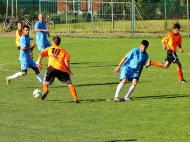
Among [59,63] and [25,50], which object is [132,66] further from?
[25,50]

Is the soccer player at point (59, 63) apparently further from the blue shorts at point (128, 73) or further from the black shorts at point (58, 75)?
the blue shorts at point (128, 73)

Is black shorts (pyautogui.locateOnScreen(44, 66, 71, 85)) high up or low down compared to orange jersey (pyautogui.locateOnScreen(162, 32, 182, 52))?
down

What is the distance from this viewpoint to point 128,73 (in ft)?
58.5

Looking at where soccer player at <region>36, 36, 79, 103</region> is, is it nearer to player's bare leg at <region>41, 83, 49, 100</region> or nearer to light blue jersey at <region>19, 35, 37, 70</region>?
player's bare leg at <region>41, 83, 49, 100</region>

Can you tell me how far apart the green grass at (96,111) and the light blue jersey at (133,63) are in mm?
729

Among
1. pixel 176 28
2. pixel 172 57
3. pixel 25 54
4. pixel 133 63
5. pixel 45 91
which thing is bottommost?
pixel 45 91

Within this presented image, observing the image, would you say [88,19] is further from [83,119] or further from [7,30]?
A: [83,119]

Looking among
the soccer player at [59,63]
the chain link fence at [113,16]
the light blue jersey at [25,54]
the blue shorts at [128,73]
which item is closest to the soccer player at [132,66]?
the blue shorts at [128,73]

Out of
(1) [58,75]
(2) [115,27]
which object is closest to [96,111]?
(1) [58,75]

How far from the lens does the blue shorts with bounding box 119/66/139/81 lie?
17.8 metres

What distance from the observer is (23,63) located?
20.5 meters

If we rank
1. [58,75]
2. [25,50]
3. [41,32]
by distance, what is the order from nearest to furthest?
[58,75] < [25,50] < [41,32]

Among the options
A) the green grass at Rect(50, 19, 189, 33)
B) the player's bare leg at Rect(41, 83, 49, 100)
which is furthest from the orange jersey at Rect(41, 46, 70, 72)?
the green grass at Rect(50, 19, 189, 33)

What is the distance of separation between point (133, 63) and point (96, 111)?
7.78 ft
